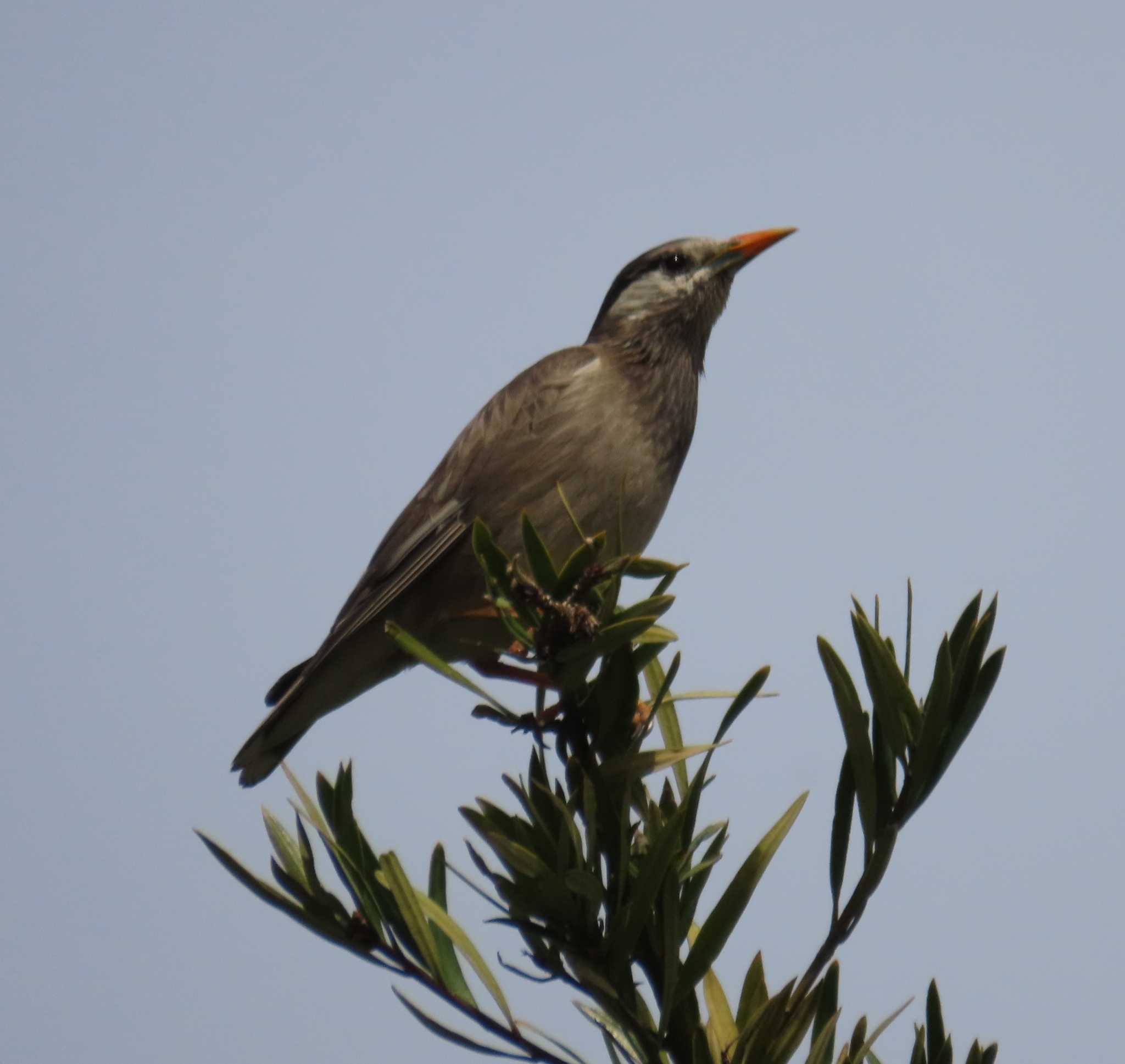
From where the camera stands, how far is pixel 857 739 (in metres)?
1.79

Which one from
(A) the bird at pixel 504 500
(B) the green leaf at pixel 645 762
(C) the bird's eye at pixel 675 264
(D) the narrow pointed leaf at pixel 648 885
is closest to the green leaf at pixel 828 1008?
(D) the narrow pointed leaf at pixel 648 885

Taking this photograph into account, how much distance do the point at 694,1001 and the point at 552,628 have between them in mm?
552

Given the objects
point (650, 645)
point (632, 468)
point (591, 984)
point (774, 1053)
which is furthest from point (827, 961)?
point (632, 468)

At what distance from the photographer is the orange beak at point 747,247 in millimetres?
5914

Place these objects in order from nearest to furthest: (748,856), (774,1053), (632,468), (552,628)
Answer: (774,1053) → (748,856) → (552,628) → (632,468)

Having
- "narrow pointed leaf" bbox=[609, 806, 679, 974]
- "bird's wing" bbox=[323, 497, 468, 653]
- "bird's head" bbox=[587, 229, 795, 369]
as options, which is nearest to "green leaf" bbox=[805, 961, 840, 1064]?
"narrow pointed leaf" bbox=[609, 806, 679, 974]

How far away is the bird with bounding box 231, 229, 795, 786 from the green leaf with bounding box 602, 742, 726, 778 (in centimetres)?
239

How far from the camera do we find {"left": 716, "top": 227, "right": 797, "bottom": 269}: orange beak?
19.4 ft

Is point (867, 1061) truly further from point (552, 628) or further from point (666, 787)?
point (552, 628)

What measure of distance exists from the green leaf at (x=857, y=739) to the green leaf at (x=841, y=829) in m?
0.02

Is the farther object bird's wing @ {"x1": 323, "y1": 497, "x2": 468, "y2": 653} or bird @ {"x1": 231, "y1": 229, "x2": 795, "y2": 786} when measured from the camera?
bird's wing @ {"x1": 323, "y1": 497, "x2": 468, "y2": 653}

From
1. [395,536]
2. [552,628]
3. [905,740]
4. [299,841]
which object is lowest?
[299,841]

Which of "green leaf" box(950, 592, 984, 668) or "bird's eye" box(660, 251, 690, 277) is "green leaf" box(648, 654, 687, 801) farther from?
"bird's eye" box(660, 251, 690, 277)

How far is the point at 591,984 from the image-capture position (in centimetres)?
175
